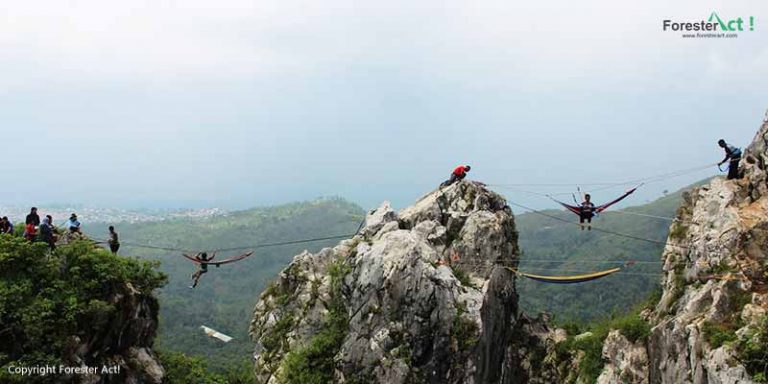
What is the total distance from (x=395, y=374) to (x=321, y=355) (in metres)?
3.54

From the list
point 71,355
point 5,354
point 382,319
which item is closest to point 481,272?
point 382,319

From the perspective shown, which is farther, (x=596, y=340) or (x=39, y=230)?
(x=596, y=340)

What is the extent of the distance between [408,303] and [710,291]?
1164 centimetres

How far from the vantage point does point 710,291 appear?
61.8 ft

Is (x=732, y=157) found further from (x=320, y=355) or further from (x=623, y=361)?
(x=320, y=355)

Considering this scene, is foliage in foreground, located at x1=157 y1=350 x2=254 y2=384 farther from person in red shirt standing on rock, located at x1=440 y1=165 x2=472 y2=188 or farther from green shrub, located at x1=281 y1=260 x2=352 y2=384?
person in red shirt standing on rock, located at x1=440 y1=165 x2=472 y2=188

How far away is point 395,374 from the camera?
72.7ft

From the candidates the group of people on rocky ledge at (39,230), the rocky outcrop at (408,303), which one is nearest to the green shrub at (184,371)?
the rocky outcrop at (408,303)

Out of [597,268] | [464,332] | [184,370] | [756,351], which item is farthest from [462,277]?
[597,268]

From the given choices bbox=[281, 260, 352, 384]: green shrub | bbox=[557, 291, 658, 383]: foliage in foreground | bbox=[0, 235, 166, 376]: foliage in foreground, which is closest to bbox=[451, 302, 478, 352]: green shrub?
bbox=[281, 260, 352, 384]: green shrub

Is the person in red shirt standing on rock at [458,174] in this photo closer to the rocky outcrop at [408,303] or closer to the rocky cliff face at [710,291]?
the rocky outcrop at [408,303]

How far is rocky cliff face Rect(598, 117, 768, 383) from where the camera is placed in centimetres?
1691

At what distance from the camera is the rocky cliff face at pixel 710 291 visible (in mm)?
16906

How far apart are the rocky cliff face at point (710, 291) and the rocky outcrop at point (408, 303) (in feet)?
20.5
